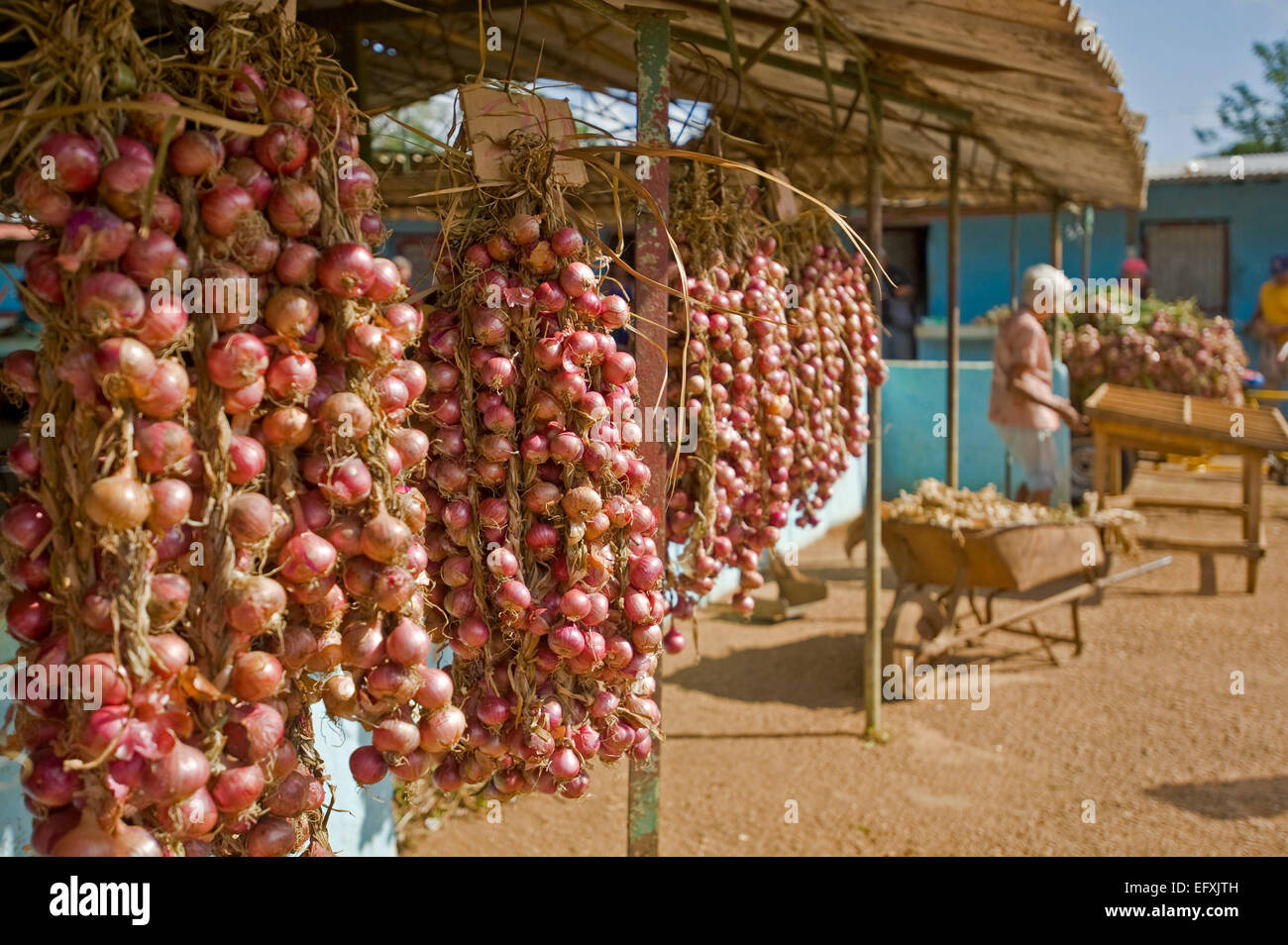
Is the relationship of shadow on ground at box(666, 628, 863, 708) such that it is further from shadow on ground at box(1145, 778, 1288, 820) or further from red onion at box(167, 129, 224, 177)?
red onion at box(167, 129, 224, 177)

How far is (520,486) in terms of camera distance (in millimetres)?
1796

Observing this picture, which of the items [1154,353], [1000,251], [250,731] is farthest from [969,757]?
[1000,251]

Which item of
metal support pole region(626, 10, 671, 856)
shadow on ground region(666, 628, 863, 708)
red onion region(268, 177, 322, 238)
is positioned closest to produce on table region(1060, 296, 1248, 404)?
shadow on ground region(666, 628, 863, 708)

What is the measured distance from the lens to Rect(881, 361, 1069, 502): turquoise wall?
32.7 feet

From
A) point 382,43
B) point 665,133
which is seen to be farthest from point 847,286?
point 382,43

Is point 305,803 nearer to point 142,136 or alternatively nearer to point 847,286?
point 142,136

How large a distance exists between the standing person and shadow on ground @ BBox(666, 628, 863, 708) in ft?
24.0

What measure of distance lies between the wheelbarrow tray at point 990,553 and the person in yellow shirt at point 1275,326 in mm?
7263

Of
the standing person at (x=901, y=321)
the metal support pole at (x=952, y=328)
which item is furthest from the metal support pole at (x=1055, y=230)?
the standing person at (x=901, y=321)

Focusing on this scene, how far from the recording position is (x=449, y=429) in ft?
5.84

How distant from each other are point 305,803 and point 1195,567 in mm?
8353

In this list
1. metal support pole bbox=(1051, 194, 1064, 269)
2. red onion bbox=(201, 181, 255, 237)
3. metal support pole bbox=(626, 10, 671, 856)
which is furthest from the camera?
metal support pole bbox=(1051, 194, 1064, 269)

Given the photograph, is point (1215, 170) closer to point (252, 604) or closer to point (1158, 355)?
point (1158, 355)

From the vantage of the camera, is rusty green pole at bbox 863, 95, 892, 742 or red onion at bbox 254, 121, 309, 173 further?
rusty green pole at bbox 863, 95, 892, 742
